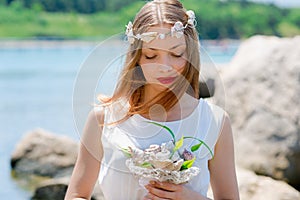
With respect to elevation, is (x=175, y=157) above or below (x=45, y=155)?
above

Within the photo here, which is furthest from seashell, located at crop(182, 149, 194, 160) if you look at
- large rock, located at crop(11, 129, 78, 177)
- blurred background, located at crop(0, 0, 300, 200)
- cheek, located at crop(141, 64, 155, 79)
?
blurred background, located at crop(0, 0, 300, 200)

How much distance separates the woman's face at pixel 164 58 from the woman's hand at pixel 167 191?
1.00 feet

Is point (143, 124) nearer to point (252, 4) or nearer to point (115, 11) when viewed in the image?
point (115, 11)

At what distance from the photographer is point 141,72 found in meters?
2.49

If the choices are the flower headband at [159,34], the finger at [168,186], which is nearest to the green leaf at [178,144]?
the finger at [168,186]

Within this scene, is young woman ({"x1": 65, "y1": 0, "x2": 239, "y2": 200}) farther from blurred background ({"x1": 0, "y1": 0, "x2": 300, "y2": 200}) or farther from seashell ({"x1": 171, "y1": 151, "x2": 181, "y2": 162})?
blurred background ({"x1": 0, "y1": 0, "x2": 300, "y2": 200})

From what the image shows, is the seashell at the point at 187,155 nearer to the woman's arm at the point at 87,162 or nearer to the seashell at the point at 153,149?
the seashell at the point at 153,149

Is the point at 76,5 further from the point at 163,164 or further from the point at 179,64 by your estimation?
the point at 163,164

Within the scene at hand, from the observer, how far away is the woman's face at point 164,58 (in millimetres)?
2379

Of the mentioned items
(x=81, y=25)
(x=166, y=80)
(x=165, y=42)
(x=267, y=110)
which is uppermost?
(x=165, y=42)

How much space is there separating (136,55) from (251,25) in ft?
159

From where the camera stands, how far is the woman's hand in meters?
2.32

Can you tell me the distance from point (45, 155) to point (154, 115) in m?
6.62

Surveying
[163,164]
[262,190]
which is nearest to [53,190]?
[262,190]
